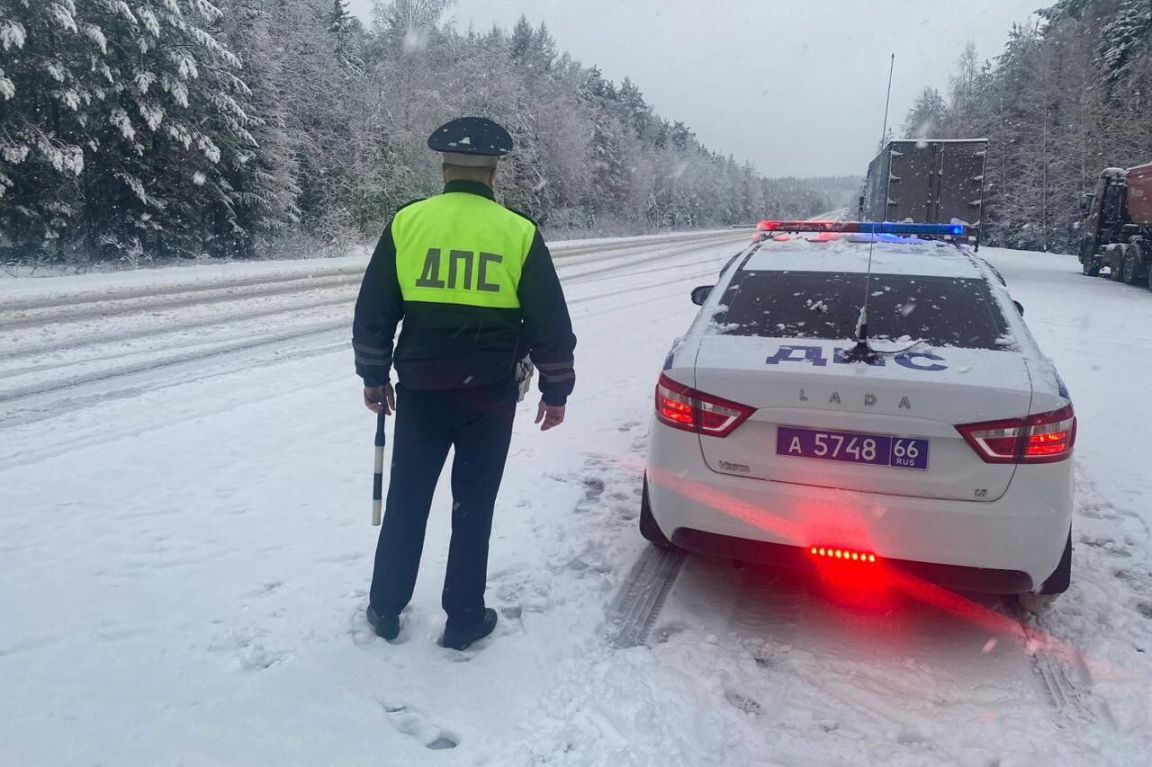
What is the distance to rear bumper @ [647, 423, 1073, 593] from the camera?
9.93 ft

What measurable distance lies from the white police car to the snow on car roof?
0.51 m

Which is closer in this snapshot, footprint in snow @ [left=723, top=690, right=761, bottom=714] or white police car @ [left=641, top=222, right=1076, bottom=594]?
footprint in snow @ [left=723, top=690, right=761, bottom=714]

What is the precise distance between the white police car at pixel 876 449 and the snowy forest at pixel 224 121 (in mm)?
20194

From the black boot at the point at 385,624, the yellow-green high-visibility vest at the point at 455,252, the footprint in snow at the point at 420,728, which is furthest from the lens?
the black boot at the point at 385,624

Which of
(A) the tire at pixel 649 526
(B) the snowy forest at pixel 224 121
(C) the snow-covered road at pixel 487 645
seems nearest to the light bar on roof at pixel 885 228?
(C) the snow-covered road at pixel 487 645

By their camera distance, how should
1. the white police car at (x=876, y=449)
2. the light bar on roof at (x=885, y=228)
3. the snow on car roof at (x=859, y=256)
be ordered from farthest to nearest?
the light bar on roof at (x=885, y=228) < the snow on car roof at (x=859, y=256) < the white police car at (x=876, y=449)

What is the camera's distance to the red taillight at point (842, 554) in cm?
316

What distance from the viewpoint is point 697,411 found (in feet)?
10.9

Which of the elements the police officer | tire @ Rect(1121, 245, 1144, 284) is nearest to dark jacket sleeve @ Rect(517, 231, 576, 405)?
the police officer

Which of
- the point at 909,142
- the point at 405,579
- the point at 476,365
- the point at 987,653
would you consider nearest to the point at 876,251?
the point at 987,653

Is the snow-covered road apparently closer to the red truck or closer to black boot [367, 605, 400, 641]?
black boot [367, 605, 400, 641]

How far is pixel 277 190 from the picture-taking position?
25.7 meters

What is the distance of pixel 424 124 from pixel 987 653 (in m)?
35.1

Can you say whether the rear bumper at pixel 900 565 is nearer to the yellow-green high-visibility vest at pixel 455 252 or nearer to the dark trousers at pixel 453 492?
the dark trousers at pixel 453 492
